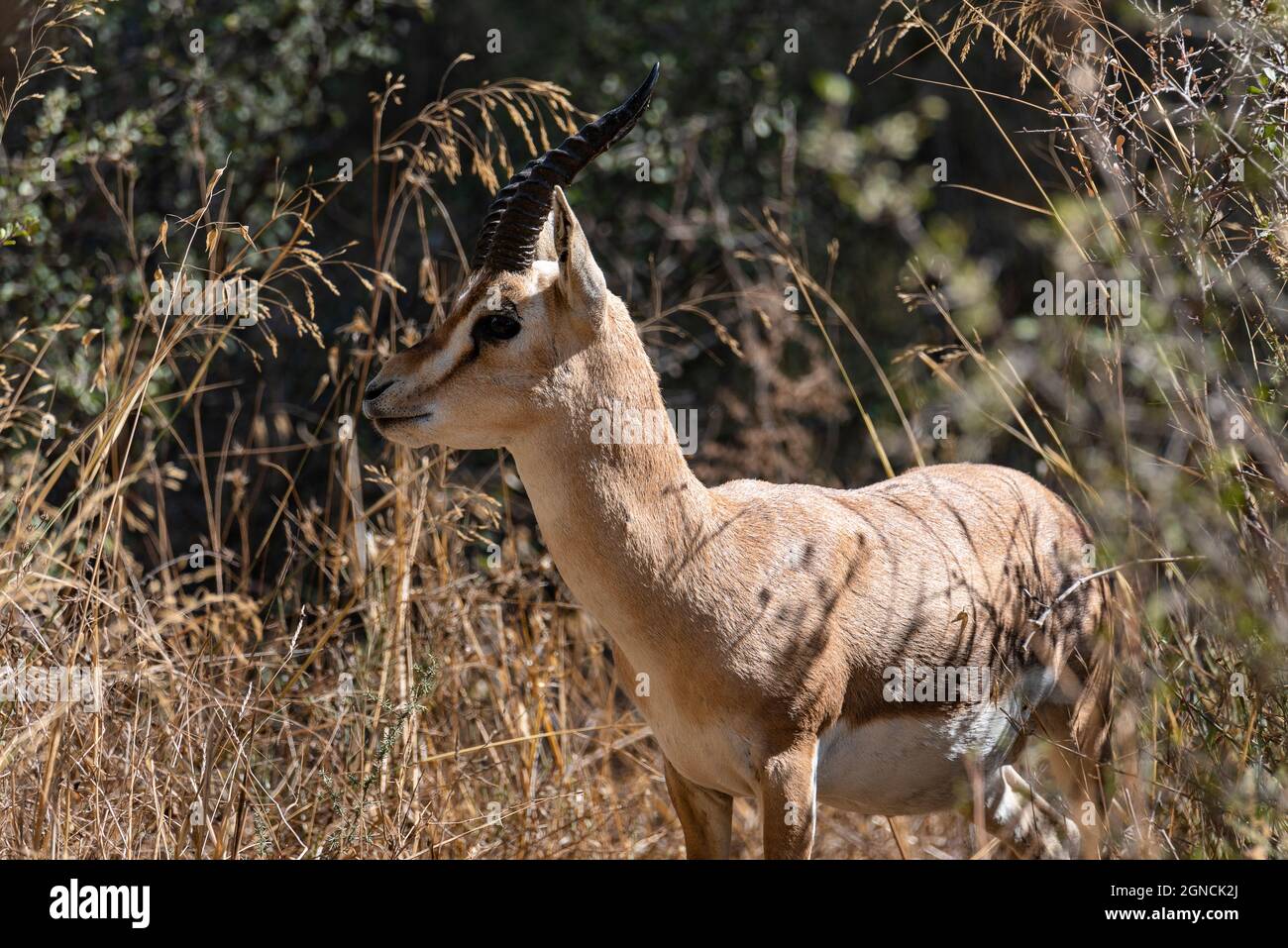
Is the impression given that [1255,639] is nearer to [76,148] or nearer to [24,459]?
[24,459]

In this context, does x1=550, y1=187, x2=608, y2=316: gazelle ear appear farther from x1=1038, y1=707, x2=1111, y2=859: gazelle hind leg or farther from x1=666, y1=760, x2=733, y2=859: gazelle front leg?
x1=1038, y1=707, x2=1111, y2=859: gazelle hind leg

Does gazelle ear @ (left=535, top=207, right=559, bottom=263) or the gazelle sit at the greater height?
gazelle ear @ (left=535, top=207, right=559, bottom=263)

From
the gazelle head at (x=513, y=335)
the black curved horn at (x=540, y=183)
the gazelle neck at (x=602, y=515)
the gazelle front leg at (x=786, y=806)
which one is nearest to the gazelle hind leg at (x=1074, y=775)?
the gazelle front leg at (x=786, y=806)

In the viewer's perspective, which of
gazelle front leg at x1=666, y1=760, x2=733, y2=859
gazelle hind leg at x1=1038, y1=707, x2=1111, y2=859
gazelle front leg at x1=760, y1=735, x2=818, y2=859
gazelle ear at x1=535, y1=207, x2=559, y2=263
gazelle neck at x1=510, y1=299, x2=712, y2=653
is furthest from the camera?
gazelle hind leg at x1=1038, y1=707, x2=1111, y2=859

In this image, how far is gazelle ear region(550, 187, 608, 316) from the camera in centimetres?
470

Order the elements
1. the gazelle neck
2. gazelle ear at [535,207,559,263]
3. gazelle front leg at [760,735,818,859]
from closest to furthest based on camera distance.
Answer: gazelle front leg at [760,735,818,859] → the gazelle neck → gazelle ear at [535,207,559,263]

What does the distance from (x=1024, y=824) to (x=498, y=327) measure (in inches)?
107

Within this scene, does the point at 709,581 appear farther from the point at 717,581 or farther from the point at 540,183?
the point at 540,183

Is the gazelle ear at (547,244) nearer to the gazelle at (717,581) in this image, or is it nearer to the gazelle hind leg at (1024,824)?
the gazelle at (717,581)

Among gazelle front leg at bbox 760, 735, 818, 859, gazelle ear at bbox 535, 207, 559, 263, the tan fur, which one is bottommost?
gazelle front leg at bbox 760, 735, 818, 859

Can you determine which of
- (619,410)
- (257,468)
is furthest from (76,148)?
(257,468)

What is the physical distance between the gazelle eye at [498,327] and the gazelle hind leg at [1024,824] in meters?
2.40

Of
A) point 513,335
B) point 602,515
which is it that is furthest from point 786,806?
point 513,335

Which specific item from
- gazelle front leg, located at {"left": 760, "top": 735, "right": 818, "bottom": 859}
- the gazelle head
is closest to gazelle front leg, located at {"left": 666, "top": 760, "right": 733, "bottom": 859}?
gazelle front leg, located at {"left": 760, "top": 735, "right": 818, "bottom": 859}
